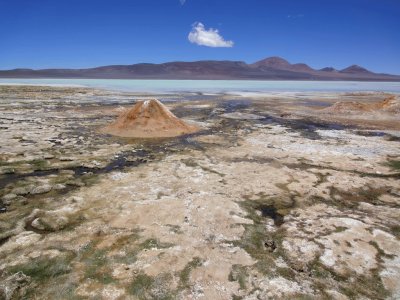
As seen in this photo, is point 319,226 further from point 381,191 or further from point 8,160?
point 8,160

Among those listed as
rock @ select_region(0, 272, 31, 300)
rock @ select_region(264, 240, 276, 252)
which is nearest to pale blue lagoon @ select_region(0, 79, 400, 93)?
rock @ select_region(264, 240, 276, 252)

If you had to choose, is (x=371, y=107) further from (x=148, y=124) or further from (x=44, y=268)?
(x=44, y=268)

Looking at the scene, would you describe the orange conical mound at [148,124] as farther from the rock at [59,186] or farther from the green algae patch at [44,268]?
the green algae patch at [44,268]

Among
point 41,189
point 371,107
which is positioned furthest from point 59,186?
point 371,107

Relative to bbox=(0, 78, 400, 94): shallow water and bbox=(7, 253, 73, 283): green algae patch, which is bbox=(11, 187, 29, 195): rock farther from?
bbox=(0, 78, 400, 94): shallow water

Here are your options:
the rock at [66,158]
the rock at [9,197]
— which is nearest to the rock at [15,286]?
the rock at [9,197]
